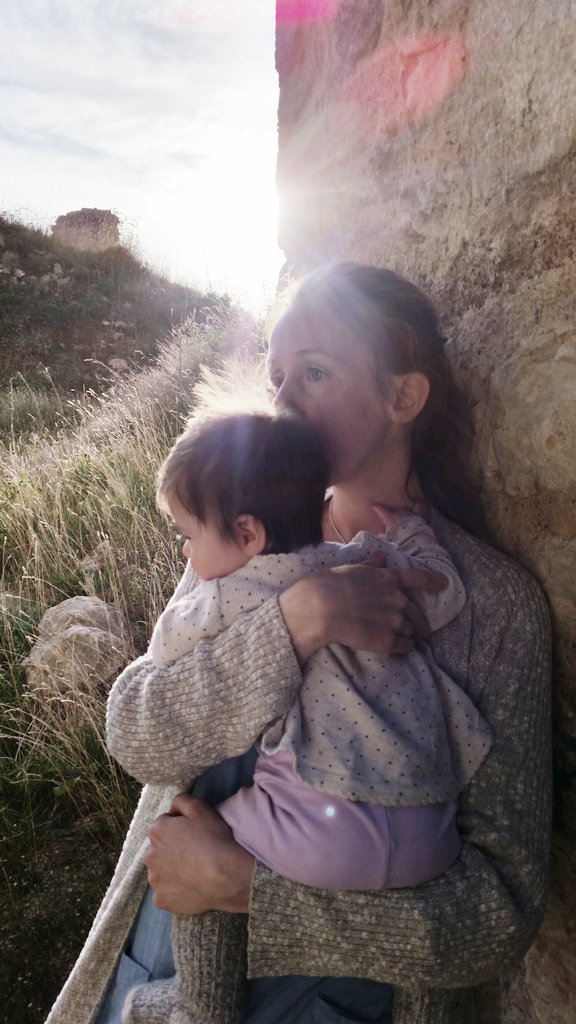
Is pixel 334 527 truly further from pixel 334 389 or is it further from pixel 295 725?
pixel 295 725

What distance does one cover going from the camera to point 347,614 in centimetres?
121

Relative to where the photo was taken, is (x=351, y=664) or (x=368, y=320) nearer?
(x=351, y=664)

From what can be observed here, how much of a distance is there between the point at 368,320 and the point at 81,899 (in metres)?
2.19

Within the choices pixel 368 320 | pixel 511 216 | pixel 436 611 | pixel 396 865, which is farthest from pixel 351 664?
pixel 511 216

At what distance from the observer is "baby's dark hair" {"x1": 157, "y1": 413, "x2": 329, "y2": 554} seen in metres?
1.32

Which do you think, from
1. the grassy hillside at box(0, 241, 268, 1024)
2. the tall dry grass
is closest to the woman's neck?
the tall dry grass

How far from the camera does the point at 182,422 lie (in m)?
6.14

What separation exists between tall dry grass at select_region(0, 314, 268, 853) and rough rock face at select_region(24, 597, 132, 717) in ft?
0.23

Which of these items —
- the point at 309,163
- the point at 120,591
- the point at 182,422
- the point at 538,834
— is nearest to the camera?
the point at 538,834

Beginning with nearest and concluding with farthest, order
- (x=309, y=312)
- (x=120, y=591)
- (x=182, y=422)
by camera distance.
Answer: (x=309, y=312)
(x=120, y=591)
(x=182, y=422)

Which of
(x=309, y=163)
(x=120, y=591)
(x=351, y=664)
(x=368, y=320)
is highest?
(x=309, y=163)

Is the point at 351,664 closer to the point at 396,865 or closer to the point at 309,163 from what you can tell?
the point at 396,865

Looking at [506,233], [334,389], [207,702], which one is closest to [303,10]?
[506,233]

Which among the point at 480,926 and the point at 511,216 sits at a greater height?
the point at 511,216
